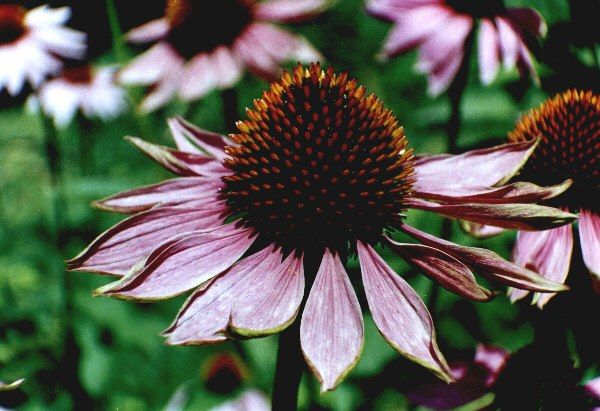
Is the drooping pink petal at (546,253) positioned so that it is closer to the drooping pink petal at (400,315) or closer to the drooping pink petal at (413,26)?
the drooping pink petal at (400,315)

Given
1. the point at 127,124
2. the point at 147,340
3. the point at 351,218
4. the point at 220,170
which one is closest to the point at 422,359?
the point at 351,218

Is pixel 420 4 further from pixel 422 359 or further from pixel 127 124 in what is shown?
pixel 127 124

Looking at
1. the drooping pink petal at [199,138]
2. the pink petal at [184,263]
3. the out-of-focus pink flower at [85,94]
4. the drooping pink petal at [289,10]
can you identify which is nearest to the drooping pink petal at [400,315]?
the pink petal at [184,263]

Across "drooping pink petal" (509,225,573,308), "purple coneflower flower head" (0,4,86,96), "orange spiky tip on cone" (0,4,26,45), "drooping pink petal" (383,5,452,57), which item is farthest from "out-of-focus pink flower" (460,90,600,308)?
"orange spiky tip on cone" (0,4,26,45)

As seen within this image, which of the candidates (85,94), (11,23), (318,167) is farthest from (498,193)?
(85,94)

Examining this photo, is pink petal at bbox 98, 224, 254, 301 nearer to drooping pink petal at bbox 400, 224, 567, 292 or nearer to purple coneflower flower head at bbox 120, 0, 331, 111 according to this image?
drooping pink petal at bbox 400, 224, 567, 292

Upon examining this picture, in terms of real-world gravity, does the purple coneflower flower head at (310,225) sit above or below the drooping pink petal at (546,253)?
above
